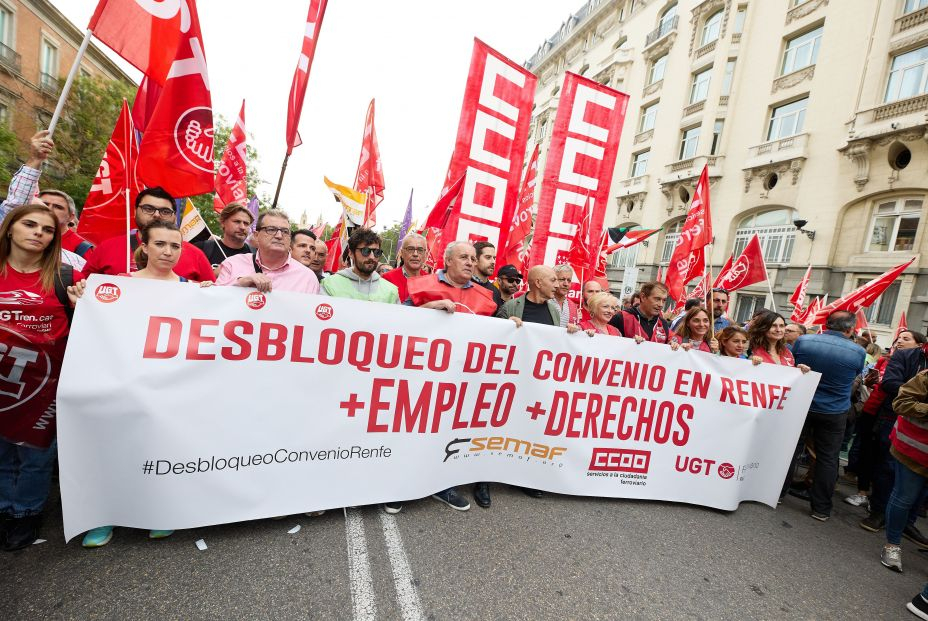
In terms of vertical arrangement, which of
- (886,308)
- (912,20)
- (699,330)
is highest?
(912,20)

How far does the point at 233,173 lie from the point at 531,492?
19.6 ft

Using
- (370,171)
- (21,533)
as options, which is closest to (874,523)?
(21,533)

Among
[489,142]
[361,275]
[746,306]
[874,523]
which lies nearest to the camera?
[361,275]

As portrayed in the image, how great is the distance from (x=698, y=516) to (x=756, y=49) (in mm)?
23833

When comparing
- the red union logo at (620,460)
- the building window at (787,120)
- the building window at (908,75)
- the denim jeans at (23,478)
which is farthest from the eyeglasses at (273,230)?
the building window at (787,120)

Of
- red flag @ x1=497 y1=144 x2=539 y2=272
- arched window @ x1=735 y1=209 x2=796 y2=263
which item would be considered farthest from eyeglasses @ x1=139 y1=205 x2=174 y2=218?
arched window @ x1=735 y1=209 x2=796 y2=263

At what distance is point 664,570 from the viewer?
262 centimetres

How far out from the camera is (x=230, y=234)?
13.4 feet

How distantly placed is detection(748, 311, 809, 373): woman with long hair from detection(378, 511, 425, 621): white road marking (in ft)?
11.3

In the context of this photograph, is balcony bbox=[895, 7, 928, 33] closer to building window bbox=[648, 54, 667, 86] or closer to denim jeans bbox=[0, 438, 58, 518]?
building window bbox=[648, 54, 667, 86]

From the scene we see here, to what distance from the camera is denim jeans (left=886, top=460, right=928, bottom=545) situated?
9.81ft

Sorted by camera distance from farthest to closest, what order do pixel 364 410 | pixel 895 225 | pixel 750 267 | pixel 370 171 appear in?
1. pixel 895 225
2. pixel 370 171
3. pixel 750 267
4. pixel 364 410

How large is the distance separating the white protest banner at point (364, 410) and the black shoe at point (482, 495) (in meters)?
0.09

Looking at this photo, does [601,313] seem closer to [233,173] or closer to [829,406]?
[829,406]
